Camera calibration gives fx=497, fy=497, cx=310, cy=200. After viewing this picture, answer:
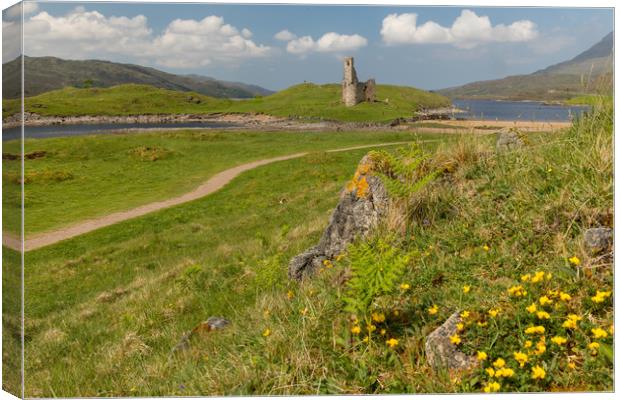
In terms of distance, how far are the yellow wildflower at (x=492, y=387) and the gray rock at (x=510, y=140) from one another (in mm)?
4972

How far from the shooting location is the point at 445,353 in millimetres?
4012

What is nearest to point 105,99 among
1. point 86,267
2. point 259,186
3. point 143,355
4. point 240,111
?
point 240,111

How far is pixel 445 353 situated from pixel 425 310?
718 millimetres

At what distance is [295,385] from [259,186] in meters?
23.7

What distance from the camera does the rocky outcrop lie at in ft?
23.4

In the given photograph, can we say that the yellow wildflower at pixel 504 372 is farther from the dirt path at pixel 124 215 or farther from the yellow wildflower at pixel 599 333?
the dirt path at pixel 124 215

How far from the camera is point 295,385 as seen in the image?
4.10m

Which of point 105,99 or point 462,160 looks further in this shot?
point 105,99

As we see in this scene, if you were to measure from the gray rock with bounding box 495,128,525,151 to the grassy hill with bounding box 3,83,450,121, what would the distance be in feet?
175

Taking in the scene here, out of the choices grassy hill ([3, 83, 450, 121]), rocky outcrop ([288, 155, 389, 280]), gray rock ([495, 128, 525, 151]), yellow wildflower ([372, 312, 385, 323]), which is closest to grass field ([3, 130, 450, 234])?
grassy hill ([3, 83, 450, 121])

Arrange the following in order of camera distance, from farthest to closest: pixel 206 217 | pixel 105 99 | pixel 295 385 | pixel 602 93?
pixel 105 99
pixel 206 217
pixel 602 93
pixel 295 385

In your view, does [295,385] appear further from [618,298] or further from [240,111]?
[240,111]

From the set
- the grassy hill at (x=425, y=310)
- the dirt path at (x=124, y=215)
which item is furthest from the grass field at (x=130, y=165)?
the grassy hill at (x=425, y=310)

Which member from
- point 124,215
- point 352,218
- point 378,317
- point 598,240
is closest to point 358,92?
point 124,215
